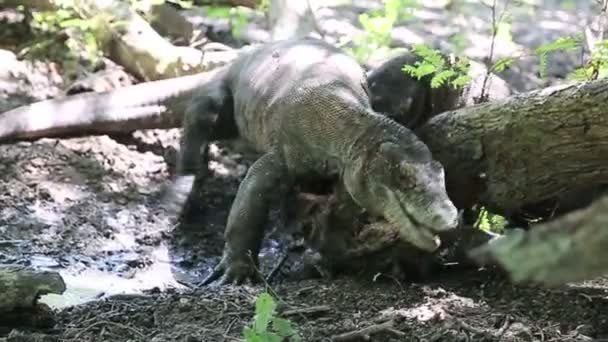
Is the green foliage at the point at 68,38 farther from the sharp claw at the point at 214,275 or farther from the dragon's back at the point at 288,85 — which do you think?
the sharp claw at the point at 214,275

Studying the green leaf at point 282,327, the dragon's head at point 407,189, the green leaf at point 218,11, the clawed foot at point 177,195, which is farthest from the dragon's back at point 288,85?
the green leaf at point 282,327

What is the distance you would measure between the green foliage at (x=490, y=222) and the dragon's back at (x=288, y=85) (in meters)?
0.82

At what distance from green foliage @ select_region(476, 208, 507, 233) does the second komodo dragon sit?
0.37 m

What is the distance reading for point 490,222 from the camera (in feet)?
11.2

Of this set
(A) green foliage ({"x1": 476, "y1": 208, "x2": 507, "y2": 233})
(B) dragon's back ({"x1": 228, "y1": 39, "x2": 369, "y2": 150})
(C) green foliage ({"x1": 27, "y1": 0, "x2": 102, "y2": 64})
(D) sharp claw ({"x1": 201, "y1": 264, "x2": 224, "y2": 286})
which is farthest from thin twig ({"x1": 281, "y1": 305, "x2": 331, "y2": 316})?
(C) green foliage ({"x1": 27, "y1": 0, "x2": 102, "y2": 64})

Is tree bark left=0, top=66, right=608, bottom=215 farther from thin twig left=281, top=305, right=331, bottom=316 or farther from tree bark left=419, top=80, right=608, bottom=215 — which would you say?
thin twig left=281, top=305, right=331, bottom=316

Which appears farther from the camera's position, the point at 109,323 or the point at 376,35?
the point at 376,35

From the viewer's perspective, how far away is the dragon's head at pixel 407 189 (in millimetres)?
3025

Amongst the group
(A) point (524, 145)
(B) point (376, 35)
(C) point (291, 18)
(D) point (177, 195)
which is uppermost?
(A) point (524, 145)

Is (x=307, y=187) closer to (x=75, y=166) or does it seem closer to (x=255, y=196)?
(x=255, y=196)

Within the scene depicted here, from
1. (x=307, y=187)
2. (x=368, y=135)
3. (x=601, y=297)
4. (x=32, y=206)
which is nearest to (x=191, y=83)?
(x=32, y=206)

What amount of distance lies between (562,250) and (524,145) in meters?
2.30

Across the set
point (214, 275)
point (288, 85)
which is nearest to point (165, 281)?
point (214, 275)

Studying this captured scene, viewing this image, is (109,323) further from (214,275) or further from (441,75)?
(441,75)
